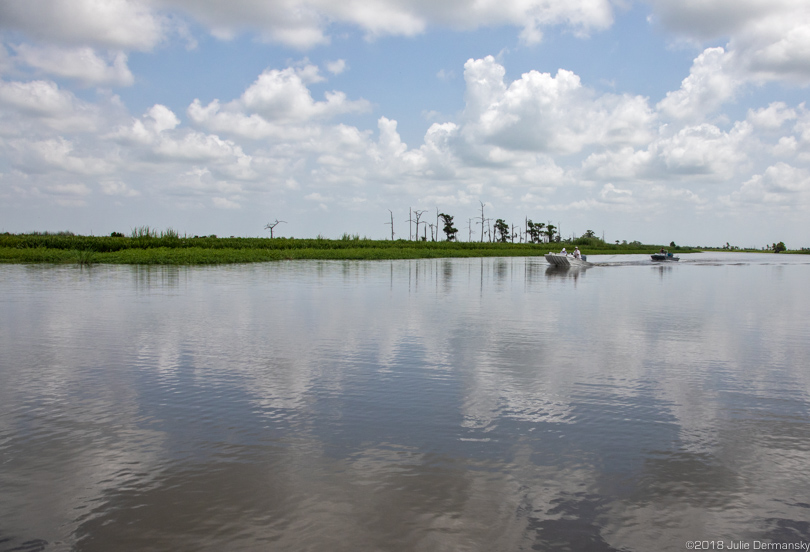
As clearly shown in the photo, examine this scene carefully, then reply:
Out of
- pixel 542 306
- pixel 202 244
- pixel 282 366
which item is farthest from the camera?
pixel 202 244

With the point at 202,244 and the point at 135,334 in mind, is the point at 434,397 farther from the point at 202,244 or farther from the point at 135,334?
the point at 202,244

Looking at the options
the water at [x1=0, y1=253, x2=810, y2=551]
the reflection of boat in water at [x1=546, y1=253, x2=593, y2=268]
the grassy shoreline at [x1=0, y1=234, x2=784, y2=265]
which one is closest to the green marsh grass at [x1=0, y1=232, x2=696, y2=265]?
the grassy shoreline at [x1=0, y1=234, x2=784, y2=265]

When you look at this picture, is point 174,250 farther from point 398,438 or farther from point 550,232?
point 550,232

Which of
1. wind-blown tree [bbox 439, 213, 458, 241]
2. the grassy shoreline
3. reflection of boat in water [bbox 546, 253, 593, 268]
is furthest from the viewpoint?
wind-blown tree [bbox 439, 213, 458, 241]

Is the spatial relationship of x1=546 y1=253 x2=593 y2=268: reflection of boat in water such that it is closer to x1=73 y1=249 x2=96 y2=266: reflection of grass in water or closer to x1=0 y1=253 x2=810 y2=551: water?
x1=0 y1=253 x2=810 y2=551: water

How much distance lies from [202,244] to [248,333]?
2008 inches

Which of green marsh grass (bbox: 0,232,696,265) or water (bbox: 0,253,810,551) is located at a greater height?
green marsh grass (bbox: 0,232,696,265)

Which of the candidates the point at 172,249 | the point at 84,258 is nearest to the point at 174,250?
the point at 172,249

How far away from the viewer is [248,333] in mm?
12977

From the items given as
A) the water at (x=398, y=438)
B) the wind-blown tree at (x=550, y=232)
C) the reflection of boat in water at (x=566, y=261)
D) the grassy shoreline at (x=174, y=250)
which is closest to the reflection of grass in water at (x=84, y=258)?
the grassy shoreline at (x=174, y=250)

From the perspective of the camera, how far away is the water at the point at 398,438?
450cm

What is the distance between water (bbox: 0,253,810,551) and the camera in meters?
4.50

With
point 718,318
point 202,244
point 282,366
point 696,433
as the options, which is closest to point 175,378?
point 282,366

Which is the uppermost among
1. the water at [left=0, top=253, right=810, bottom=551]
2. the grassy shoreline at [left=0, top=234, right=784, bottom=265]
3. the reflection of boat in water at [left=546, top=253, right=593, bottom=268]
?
the grassy shoreline at [left=0, top=234, right=784, bottom=265]
